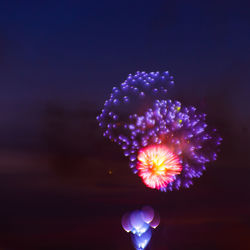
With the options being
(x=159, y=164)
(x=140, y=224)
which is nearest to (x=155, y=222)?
(x=140, y=224)

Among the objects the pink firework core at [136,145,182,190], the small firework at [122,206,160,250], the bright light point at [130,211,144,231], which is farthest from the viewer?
the bright light point at [130,211,144,231]

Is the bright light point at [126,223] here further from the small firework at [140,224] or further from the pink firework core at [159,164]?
the pink firework core at [159,164]

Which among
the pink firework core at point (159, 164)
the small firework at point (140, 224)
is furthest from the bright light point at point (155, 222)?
the pink firework core at point (159, 164)

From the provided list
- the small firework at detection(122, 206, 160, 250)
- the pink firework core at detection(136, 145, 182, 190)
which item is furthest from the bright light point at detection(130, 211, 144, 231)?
the pink firework core at detection(136, 145, 182, 190)

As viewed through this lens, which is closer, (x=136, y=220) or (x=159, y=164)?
(x=159, y=164)

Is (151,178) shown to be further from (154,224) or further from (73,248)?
(154,224)

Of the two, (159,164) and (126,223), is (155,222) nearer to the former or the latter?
(126,223)

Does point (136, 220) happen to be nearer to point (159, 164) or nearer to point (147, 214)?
point (147, 214)

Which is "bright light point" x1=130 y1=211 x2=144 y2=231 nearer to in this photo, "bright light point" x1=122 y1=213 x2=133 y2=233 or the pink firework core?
"bright light point" x1=122 y1=213 x2=133 y2=233

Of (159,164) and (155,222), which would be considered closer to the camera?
(159,164)

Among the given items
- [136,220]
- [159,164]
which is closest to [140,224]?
[136,220]

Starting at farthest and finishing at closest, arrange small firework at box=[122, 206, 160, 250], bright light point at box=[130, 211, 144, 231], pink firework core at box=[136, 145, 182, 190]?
bright light point at box=[130, 211, 144, 231] < small firework at box=[122, 206, 160, 250] < pink firework core at box=[136, 145, 182, 190]

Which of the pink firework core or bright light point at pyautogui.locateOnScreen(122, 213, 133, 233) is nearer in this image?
the pink firework core
